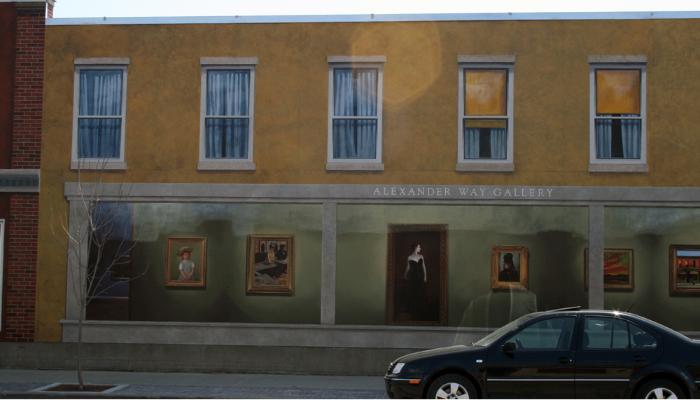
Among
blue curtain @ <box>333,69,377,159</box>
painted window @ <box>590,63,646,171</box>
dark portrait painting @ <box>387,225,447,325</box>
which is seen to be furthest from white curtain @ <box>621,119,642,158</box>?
blue curtain @ <box>333,69,377,159</box>

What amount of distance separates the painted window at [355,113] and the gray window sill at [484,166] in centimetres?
159

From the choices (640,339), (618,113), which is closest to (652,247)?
(618,113)

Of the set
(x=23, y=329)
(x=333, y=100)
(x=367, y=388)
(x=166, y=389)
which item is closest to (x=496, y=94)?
(x=333, y=100)

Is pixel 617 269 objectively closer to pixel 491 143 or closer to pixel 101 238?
pixel 491 143

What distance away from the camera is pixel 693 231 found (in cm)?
1816

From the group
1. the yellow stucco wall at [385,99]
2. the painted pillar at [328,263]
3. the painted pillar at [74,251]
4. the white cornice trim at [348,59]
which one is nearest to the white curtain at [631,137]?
the yellow stucco wall at [385,99]

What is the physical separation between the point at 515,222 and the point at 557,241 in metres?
0.86

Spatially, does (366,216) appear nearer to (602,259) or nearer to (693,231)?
(602,259)

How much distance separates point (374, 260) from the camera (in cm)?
1856

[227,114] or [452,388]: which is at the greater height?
[227,114]

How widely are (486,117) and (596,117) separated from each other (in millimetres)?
2087

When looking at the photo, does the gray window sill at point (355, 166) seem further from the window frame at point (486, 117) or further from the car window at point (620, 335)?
the car window at point (620, 335)

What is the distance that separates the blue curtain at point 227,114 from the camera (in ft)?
62.3

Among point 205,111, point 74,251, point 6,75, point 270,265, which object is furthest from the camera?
point 6,75
